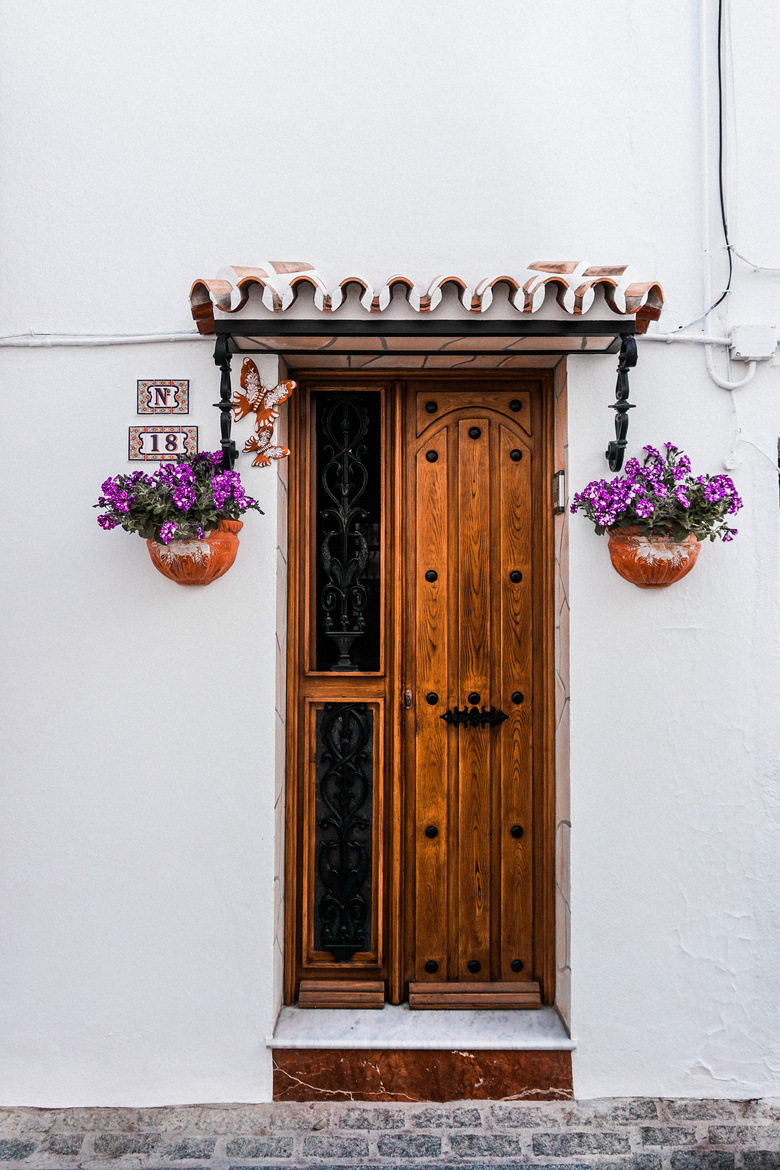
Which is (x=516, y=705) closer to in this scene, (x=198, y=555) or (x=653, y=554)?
(x=653, y=554)

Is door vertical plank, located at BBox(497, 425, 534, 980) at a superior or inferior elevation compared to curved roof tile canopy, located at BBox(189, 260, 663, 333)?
inferior

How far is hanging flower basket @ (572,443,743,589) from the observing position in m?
2.59

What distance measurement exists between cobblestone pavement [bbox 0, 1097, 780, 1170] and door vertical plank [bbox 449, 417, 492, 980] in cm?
54

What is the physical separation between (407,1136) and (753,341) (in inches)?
130

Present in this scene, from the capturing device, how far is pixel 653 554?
2.64 meters

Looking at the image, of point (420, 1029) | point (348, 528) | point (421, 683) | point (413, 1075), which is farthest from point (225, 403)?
point (413, 1075)

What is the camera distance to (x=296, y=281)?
245 centimetres

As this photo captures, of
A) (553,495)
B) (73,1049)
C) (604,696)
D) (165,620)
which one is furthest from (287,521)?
(73,1049)

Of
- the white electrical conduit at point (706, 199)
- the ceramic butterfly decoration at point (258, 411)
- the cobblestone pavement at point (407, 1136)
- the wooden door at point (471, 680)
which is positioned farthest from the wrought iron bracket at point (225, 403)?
the cobblestone pavement at point (407, 1136)

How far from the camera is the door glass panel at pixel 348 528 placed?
3078 mm

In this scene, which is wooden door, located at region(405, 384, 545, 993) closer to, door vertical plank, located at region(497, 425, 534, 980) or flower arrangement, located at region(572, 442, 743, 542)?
door vertical plank, located at region(497, 425, 534, 980)

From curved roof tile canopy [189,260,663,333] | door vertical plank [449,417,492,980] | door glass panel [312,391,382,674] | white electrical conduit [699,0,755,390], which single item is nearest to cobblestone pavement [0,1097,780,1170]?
door vertical plank [449,417,492,980]

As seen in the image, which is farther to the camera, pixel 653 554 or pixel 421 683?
pixel 421 683

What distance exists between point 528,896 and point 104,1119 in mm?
1836
